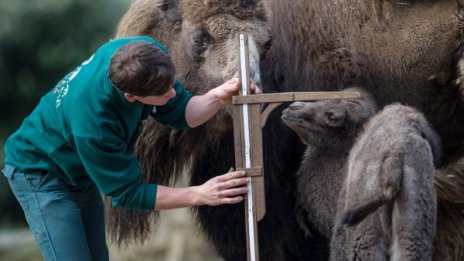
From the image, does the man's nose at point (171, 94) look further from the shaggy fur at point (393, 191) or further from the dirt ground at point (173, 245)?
the dirt ground at point (173, 245)

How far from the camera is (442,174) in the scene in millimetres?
6301

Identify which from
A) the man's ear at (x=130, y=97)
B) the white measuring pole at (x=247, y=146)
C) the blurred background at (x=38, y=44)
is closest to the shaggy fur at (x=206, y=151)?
the white measuring pole at (x=247, y=146)

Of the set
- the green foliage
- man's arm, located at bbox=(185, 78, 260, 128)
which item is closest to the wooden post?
man's arm, located at bbox=(185, 78, 260, 128)

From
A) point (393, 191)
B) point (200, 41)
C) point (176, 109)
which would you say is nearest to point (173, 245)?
point (200, 41)

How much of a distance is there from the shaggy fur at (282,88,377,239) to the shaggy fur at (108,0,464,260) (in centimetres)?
40

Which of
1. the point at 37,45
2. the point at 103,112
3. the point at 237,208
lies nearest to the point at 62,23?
the point at 37,45

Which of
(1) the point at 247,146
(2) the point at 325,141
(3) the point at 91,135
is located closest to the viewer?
(3) the point at 91,135

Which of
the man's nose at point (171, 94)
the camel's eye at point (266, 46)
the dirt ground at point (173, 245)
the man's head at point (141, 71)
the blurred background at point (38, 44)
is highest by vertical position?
the blurred background at point (38, 44)

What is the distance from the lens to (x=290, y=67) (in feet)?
21.6

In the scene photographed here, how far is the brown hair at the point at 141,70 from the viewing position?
4.94 meters

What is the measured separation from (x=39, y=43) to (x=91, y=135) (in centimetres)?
1071

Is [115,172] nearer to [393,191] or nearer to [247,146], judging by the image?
[247,146]

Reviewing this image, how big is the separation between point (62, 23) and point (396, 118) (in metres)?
10.7

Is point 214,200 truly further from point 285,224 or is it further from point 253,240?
point 285,224
